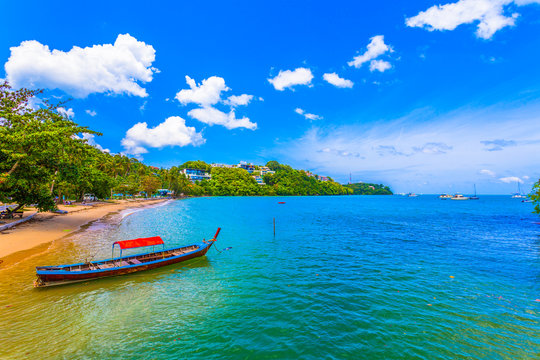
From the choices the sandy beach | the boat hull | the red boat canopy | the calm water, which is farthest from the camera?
the sandy beach

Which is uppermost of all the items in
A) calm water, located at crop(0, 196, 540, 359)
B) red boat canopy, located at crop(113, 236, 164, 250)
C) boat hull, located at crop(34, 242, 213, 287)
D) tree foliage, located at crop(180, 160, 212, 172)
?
tree foliage, located at crop(180, 160, 212, 172)

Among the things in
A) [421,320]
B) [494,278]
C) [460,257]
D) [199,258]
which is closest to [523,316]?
[421,320]

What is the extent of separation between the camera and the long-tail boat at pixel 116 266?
504 inches

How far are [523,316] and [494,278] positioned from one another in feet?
19.5

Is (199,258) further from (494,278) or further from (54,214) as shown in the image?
(54,214)

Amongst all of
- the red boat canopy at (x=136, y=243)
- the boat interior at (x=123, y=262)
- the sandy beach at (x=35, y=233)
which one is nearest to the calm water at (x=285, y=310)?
the boat interior at (x=123, y=262)

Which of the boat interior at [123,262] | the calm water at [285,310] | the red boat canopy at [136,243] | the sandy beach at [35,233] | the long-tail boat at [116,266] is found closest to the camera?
the calm water at [285,310]

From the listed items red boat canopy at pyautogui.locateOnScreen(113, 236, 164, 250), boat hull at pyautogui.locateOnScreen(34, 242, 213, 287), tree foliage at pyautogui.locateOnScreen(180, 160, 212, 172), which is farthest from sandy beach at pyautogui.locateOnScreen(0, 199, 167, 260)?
tree foliage at pyautogui.locateOnScreen(180, 160, 212, 172)

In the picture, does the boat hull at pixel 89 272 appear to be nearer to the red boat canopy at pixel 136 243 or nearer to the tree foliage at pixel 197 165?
the red boat canopy at pixel 136 243

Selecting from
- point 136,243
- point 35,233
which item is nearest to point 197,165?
point 35,233

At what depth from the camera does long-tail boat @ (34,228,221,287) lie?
12805 mm

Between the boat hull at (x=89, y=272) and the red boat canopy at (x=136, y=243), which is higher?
the red boat canopy at (x=136, y=243)

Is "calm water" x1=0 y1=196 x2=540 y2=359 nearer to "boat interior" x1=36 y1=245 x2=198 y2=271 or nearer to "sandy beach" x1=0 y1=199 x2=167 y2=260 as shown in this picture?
"boat interior" x1=36 y1=245 x2=198 y2=271

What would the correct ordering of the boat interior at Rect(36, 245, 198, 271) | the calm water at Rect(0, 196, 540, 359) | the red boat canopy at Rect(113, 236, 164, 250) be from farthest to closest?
the red boat canopy at Rect(113, 236, 164, 250)
the boat interior at Rect(36, 245, 198, 271)
the calm water at Rect(0, 196, 540, 359)
